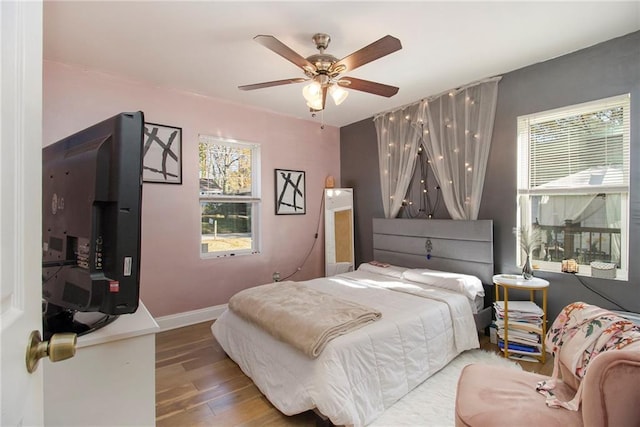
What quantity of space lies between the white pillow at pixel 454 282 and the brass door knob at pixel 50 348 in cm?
291

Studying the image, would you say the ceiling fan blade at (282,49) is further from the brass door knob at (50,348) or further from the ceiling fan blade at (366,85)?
the brass door knob at (50,348)

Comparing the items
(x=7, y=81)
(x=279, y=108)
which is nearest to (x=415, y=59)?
(x=279, y=108)

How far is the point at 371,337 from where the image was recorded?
6.65 ft

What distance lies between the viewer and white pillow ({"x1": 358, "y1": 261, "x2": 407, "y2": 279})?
11.6 feet

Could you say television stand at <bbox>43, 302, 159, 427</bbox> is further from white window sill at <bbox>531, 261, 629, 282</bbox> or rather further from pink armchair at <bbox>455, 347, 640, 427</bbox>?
white window sill at <bbox>531, 261, 629, 282</bbox>

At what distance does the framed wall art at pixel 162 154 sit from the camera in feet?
10.6

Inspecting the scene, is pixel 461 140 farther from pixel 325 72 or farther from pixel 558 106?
pixel 325 72

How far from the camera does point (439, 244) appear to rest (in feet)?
11.5

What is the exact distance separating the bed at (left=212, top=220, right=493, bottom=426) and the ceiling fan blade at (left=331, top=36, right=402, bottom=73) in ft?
5.82

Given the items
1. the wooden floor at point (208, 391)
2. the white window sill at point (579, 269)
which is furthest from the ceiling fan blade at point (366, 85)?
the wooden floor at point (208, 391)

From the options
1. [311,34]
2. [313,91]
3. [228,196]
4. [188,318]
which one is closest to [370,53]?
[313,91]

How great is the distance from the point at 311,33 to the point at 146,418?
249cm

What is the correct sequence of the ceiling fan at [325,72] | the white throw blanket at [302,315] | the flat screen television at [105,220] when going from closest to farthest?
1. the flat screen television at [105,220]
2. the white throw blanket at [302,315]
3. the ceiling fan at [325,72]

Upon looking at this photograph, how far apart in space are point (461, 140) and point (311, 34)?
6.55ft
